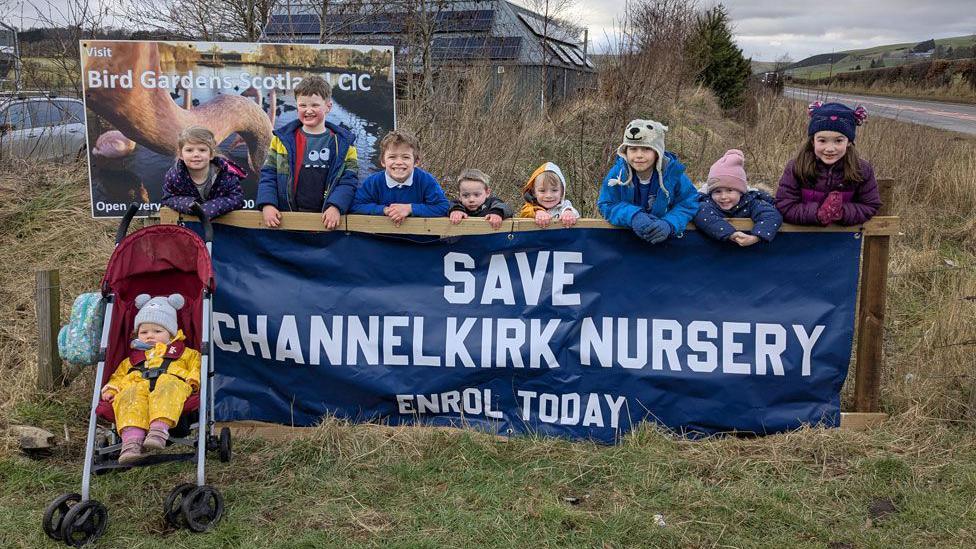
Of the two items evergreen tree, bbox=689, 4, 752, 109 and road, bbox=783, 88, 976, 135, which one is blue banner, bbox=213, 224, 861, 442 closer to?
road, bbox=783, 88, 976, 135

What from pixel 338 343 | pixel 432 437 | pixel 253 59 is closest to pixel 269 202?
pixel 338 343

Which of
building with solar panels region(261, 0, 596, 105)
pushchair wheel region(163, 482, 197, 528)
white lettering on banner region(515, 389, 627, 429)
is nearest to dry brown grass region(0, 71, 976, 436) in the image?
building with solar panels region(261, 0, 596, 105)

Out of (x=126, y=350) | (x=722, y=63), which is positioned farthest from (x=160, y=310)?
(x=722, y=63)

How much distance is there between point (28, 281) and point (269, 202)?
3.59 metres

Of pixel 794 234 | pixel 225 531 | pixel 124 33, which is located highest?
pixel 124 33

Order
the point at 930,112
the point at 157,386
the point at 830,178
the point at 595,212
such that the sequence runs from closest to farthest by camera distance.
A: 1. the point at 157,386
2. the point at 830,178
3. the point at 595,212
4. the point at 930,112

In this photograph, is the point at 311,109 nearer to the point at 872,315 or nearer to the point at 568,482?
the point at 568,482

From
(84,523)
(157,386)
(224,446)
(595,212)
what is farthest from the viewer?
(595,212)

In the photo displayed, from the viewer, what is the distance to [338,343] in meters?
4.72

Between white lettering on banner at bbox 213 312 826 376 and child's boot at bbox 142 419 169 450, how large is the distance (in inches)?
40.9

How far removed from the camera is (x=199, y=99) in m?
6.47

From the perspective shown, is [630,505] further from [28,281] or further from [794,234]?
[28,281]

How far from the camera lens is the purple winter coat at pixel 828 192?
450 centimetres

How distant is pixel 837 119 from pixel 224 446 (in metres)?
3.89
